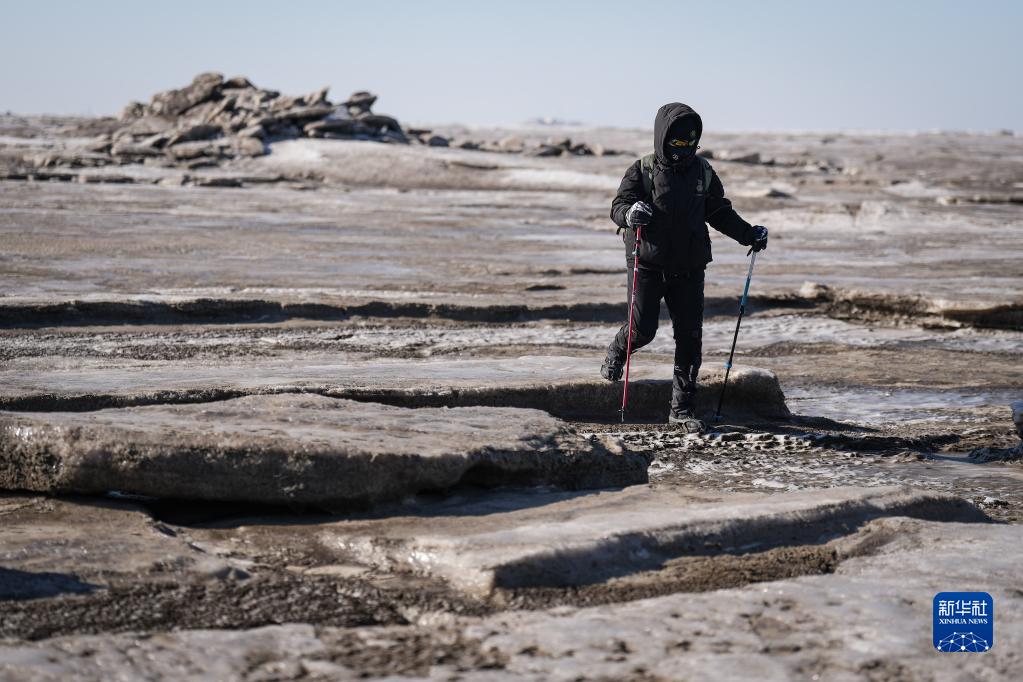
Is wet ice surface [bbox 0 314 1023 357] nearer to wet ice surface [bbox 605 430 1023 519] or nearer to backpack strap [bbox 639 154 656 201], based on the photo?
wet ice surface [bbox 605 430 1023 519]

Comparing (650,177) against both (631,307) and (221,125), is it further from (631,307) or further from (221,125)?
(221,125)

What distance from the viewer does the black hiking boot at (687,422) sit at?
6.98 meters

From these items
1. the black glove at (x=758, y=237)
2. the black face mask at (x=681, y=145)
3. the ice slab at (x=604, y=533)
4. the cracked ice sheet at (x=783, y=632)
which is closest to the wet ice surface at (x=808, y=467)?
the ice slab at (x=604, y=533)

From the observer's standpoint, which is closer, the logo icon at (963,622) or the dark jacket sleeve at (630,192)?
the logo icon at (963,622)

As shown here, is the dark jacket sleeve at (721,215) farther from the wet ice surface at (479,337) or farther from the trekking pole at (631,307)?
the wet ice surface at (479,337)

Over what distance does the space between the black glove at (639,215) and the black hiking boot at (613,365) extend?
993 millimetres

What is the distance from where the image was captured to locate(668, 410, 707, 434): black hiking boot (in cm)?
698

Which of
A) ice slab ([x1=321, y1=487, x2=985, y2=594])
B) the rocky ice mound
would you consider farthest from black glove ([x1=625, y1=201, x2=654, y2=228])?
the rocky ice mound

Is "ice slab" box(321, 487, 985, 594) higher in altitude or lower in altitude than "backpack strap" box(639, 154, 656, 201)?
lower

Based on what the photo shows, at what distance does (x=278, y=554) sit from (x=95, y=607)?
2.52 ft

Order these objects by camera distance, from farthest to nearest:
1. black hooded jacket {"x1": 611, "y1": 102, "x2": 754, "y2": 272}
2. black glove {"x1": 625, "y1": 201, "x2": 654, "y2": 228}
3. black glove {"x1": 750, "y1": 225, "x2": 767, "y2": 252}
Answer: black glove {"x1": 750, "y1": 225, "x2": 767, "y2": 252} → black hooded jacket {"x1": 611, "y1": 102, "x2": 754, "y2": 272} → black glove {"x1": 625, "y1": 201, "x2": 654, "y2": 228}

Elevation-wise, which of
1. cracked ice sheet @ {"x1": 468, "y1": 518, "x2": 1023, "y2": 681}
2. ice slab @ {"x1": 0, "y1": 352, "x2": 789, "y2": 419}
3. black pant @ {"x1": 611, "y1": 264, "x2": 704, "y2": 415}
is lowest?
cracked ice sheet @ {"x1": 468, "y1": 518, "x2": 1023, "y2": 681}

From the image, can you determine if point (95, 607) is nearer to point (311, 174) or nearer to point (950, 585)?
point (950, 585)

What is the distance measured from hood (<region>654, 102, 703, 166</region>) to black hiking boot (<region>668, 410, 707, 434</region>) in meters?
1.50
